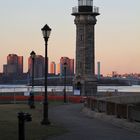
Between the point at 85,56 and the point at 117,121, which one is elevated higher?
the point at 85,56

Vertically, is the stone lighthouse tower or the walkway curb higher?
the stone lighthouse tower

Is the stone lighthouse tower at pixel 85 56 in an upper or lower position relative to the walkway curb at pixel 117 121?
upper

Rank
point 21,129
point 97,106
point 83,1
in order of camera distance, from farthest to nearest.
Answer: point 83,1 → point 97,106 → point 21,129

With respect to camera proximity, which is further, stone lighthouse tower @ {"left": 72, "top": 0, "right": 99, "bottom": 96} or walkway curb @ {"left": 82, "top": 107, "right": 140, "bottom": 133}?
stone lighthouse tower @ {"left": 72, "top": 0, "right": 99, "bottom": 96}

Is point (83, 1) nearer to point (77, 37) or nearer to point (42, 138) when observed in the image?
point (77, 37)

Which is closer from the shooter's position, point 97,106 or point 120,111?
point 120,111

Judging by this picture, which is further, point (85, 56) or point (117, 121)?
point (85, 56)

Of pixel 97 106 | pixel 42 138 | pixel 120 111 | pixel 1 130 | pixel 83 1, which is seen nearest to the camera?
pixel 42 138

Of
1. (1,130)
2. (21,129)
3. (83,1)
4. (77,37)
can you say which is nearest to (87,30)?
(77,37)

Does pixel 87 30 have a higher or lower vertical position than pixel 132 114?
A: higher

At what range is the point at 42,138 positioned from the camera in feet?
76.5

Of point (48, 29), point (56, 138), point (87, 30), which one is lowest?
point (56, 138)

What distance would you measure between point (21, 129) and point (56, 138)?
5.67m

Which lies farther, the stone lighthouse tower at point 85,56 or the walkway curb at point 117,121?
the stone lighthouse tower at point 85,56
